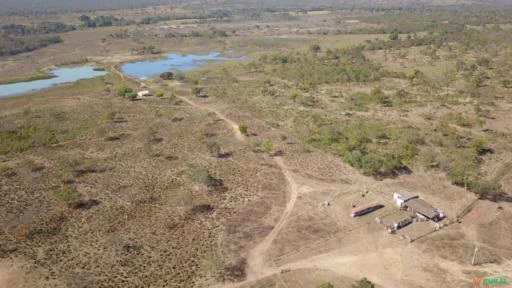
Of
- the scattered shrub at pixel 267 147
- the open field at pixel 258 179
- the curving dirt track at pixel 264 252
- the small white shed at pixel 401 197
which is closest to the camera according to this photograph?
the curving dirt track at pixel 264 252

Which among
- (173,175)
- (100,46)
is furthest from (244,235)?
(100,46)

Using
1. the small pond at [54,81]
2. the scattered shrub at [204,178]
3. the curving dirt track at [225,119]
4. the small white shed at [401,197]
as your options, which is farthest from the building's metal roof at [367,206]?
the small pond at [54,81]

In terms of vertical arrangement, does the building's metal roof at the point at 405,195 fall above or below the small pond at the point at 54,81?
below

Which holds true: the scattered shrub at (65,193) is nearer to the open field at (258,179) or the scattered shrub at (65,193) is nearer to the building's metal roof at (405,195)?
the open field at (258,179)

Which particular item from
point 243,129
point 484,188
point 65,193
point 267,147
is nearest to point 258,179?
point 267,147

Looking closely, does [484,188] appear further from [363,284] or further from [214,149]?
[214,149]

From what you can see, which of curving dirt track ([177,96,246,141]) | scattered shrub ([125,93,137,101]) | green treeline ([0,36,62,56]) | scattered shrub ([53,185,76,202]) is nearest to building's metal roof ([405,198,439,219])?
curving dirt track ([177,96,246,141])
